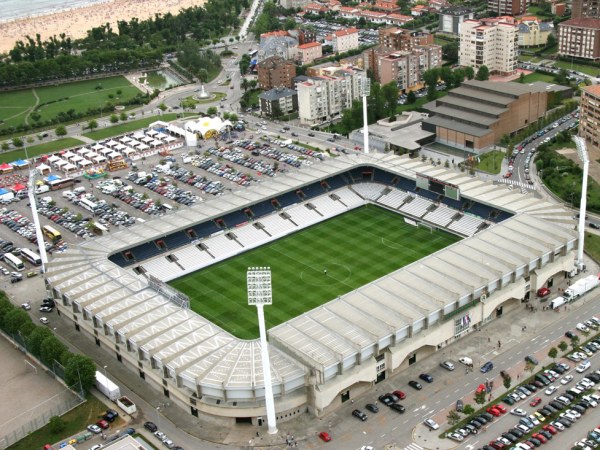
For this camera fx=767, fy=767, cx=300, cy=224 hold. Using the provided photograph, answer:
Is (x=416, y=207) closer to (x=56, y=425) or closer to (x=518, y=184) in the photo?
(x=518, y=184)

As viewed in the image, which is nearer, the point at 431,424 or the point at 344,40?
the point at 431,424

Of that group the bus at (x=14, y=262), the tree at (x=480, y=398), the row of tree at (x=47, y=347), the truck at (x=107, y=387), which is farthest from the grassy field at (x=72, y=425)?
the bus at (x=14, y=262)

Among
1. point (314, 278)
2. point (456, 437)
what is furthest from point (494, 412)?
point (314, 278)

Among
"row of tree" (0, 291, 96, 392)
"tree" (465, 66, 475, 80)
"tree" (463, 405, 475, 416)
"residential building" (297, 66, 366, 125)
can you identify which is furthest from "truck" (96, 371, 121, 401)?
"tree" (465, 66, 475, 80)

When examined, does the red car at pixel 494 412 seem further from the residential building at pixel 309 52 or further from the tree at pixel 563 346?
the residential building at pixel 309 52

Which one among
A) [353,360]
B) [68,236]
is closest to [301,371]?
[353,360]

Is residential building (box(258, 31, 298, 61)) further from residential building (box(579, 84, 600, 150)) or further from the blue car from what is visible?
the blue car
